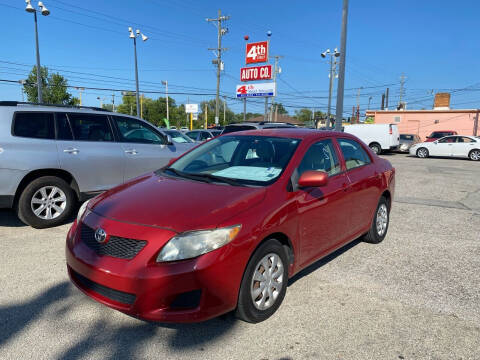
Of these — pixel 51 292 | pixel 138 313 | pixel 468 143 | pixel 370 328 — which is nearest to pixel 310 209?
pixel 370 328

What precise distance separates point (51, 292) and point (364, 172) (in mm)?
3643

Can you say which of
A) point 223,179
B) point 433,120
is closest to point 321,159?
point 223,179

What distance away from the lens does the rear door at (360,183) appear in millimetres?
4043

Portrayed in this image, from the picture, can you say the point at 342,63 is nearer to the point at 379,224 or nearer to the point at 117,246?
the point at 379,224

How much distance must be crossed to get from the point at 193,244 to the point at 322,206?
151 cm

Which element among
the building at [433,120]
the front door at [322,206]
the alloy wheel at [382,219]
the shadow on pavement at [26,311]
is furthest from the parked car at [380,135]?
the shadow on pavement at [26,311]

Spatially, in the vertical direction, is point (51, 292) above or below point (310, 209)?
below

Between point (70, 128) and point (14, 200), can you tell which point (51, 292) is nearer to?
point (14, 200)

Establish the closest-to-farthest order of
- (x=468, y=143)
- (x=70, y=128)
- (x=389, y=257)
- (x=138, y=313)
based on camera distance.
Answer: (x=138, y=313), (x=389, y=257), (x=70, y=128), (x=468, y=143)

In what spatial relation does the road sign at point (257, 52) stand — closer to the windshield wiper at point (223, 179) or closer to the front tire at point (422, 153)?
the front tire at point (422, 153)

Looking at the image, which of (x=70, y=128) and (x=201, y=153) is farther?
(x=70, y=128)

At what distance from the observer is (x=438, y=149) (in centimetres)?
2128

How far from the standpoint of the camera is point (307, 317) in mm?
2984

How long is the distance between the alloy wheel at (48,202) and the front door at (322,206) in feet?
12.5
